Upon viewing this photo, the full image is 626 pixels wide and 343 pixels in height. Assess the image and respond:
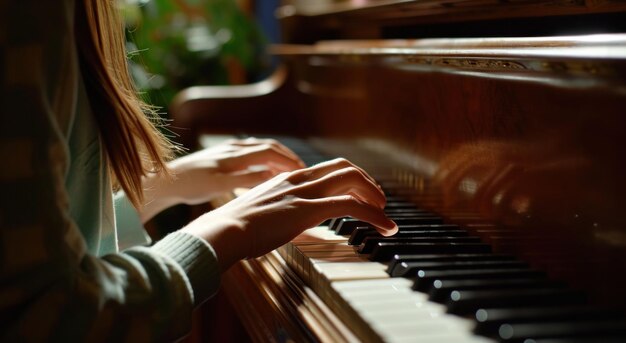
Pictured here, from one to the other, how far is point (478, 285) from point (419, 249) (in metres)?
0.17

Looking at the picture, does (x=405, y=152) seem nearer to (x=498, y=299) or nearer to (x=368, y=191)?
(x=368, y=191)

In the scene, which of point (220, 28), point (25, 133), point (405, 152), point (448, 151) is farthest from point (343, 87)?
point (220, 28)

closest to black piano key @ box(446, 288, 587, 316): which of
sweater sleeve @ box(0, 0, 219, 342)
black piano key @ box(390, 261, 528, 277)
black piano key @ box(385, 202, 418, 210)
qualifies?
black piano key @ box(390, 261, 528, 277)

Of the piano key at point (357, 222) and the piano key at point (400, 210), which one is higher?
the piano key at point (357, 222)

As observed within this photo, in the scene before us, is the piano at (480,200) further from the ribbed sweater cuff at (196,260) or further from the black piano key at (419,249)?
the ribbed sweater cuff at (196,260)

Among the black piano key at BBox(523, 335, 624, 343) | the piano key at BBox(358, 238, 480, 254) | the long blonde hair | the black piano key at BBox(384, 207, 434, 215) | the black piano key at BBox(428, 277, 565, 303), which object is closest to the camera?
the black piano key at BBox(523, 335, 624, 343)

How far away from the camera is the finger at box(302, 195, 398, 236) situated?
3.43ft

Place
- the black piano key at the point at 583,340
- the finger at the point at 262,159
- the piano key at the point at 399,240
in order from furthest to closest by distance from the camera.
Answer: the finger at the point at 262,159, the piano key at the point at 399,240, the black piano key at the point at 583,340

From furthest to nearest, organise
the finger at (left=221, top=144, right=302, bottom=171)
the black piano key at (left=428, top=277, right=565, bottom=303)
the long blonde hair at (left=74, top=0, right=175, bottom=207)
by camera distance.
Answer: the finger at (left=221, top=144, right=302, bottom=171), the long blonde hair at (left=74, top=0, right=175, bottom=207), the black piano key at (left=428, top=277, right=565, bottom=303)

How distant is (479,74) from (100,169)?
0.58m

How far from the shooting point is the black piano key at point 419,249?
104 centimetres

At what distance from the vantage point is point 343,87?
1858 millimetres

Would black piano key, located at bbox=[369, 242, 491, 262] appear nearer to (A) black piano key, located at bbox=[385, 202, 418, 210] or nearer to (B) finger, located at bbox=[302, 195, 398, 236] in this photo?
(B) finger, located at bbox=[302, 195, 398, 236]

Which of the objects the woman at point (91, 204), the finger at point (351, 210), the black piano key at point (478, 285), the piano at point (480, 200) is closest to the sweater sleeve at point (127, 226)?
the piano at point (480, 200)
